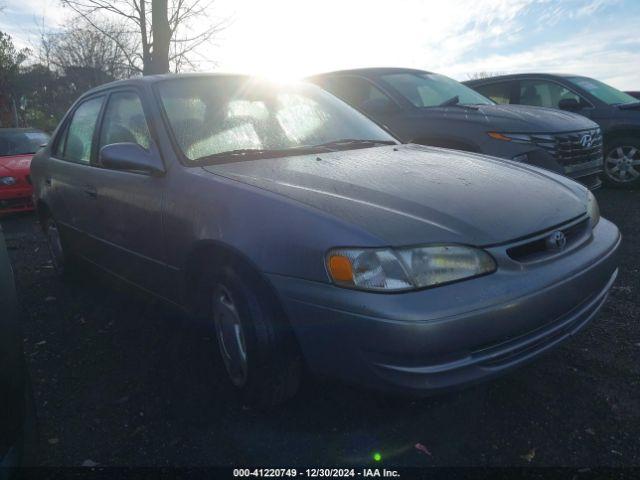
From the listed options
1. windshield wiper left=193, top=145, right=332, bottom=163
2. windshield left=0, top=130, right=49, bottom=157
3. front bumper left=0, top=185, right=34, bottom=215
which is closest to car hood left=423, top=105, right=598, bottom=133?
windshield wiper left=193, top=145, right=332, bottom=163

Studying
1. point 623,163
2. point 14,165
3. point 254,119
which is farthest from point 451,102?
point 14,165

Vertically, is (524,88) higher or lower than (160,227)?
higher

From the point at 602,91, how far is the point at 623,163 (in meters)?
1.19

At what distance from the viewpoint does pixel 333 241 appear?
6.14 feet

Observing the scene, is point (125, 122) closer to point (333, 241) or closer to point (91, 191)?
point (91, 191)

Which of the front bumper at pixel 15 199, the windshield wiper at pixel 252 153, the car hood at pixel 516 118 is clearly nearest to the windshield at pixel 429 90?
the car hood at pixel 516 118

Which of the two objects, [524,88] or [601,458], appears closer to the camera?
[601,458]

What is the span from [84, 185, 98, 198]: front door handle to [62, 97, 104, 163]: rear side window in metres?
0.24

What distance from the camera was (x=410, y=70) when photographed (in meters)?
6.09

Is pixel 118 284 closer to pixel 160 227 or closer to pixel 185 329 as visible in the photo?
pixel 185 329

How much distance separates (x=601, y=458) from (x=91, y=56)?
29431 mm

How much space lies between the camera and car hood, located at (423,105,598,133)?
500cm

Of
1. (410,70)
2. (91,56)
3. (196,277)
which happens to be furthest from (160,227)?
(91,56)

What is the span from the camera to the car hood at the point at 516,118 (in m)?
5.00
